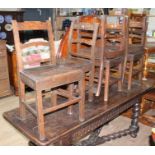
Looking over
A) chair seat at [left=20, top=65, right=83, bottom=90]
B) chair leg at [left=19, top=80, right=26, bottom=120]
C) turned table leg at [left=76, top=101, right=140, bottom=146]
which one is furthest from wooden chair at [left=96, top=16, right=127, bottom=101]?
chair leg at [left=19, top=80, right=26, bottom=120]

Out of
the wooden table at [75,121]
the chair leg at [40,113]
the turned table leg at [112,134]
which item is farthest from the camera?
the turned table leg at [112,134]

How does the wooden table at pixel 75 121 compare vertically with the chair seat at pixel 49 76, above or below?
below

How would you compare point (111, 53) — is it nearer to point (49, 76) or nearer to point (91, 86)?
point (91, 86)

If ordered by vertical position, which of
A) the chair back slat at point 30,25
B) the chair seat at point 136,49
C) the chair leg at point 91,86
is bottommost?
the chair leg at point 91,86

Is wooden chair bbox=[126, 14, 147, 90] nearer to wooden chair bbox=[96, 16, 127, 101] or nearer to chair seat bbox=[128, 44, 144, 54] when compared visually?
chair seat bbox=[128, 44, 144, 54]

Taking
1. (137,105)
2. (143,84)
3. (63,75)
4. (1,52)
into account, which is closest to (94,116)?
(63,75)

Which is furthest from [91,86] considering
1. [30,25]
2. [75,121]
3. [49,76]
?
[30,25]

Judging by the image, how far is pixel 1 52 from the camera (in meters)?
3.61

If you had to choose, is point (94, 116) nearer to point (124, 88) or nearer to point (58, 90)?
Answer: point (58, 90)

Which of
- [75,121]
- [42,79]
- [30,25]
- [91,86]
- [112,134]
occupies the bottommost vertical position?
[112,134]

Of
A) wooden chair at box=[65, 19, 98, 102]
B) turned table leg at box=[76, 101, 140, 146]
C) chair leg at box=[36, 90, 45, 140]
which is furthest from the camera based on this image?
turned table leg at box=[76, 101, 140, 146]

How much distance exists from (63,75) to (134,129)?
4.97 ft

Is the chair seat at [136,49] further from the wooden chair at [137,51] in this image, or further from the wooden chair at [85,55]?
the wooden chair at [85,55]

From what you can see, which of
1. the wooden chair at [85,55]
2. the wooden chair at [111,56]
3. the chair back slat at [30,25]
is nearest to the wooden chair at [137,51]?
the wooden chair at [111,56]
